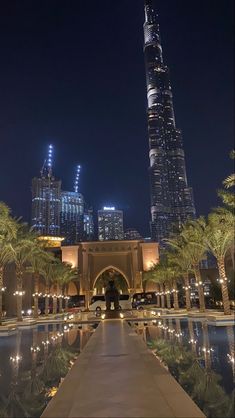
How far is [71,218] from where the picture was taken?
165 metres

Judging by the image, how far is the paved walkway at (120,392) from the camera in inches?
212

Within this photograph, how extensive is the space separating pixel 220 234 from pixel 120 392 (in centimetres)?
1840

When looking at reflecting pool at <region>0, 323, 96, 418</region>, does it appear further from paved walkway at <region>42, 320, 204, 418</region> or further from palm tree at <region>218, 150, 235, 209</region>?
palm tree at <region>218, 150, 235, 209</region>

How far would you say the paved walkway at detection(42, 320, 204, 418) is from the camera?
538cm

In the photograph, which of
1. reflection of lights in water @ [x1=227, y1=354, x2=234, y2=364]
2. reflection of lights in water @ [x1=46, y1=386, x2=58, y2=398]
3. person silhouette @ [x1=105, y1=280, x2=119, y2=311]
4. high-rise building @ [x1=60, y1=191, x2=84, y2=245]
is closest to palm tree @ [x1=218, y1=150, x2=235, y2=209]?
reflection of lights in water @ [x1=227, y1=354, x2=234, y2=364]

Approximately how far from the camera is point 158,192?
561 feet

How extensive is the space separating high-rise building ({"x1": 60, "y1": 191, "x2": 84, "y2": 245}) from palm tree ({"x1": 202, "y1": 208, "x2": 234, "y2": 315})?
136m

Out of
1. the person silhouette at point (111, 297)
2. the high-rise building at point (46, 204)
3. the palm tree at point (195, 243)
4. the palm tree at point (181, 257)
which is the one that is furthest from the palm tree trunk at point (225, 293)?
the high-rise building at point (46, 204)

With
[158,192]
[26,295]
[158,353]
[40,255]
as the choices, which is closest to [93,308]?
[26,295]

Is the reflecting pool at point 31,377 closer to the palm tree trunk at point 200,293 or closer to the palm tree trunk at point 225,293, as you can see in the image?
the palm tree trunk at point 225,293

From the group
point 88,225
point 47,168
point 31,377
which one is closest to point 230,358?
point 31,377

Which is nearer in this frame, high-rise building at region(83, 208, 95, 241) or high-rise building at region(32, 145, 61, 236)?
high-rise building at region(32, 145, 61, 236)

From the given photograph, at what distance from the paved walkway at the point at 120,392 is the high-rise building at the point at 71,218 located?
15002 centimetres

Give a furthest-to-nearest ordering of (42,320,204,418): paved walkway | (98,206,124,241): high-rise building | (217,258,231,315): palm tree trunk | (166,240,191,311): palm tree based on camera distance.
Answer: (98,206,124,241): high-rise building → (166,240,191,311): palm tree → (217,258,231,315): palm tree trunk → (42,320,204,418): paved walkway
